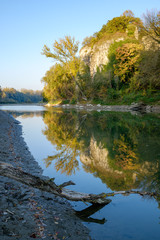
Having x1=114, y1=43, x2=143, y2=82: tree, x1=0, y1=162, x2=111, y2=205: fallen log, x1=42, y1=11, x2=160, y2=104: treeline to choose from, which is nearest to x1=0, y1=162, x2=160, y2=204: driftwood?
x1=0, y1=162, x2=111, y2=205: fallen log

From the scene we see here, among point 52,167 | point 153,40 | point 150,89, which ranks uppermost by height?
point 153,40

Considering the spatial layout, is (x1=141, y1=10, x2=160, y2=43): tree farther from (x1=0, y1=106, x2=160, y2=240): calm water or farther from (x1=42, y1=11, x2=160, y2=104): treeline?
(x1=0, y1=106, x2=160, y2=240): calm water

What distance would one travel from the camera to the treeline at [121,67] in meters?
27.2

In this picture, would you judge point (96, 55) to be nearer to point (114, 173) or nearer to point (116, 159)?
Result: point (116, 159)

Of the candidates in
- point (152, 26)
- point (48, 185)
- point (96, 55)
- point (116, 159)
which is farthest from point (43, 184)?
point (96, 55)

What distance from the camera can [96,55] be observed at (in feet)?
185

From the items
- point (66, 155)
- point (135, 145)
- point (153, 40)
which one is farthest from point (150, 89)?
point (66, 155)

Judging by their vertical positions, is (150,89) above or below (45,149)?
above

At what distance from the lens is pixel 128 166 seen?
576 centimetres

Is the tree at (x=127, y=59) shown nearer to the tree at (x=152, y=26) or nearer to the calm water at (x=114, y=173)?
the tree at (x=152, y=26)

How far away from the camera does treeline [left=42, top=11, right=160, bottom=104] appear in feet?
89.4

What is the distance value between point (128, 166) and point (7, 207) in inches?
153

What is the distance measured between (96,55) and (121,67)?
1979cm

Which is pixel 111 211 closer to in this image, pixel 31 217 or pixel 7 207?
pixel 31 217
